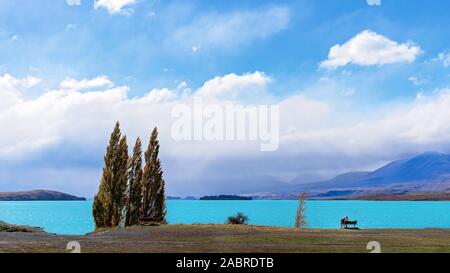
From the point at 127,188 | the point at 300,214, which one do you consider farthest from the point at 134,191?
the point at 300,214

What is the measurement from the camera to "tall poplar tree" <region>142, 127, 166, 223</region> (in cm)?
6775

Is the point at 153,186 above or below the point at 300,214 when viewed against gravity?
above

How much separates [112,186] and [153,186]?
6.89 meters

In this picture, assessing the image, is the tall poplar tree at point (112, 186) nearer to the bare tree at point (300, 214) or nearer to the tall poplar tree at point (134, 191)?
the tall poplar tree at point (134, 191)

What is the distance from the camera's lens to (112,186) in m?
63.5

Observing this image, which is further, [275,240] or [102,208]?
[102,208]

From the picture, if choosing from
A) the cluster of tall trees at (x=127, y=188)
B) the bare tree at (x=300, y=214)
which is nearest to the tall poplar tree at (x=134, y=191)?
the cluster of tall trees at (x=127, y=188)

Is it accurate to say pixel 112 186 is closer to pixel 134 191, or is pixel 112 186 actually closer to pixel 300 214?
pixel 134 191

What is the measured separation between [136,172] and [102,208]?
7376 mm

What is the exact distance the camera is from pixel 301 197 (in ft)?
223
